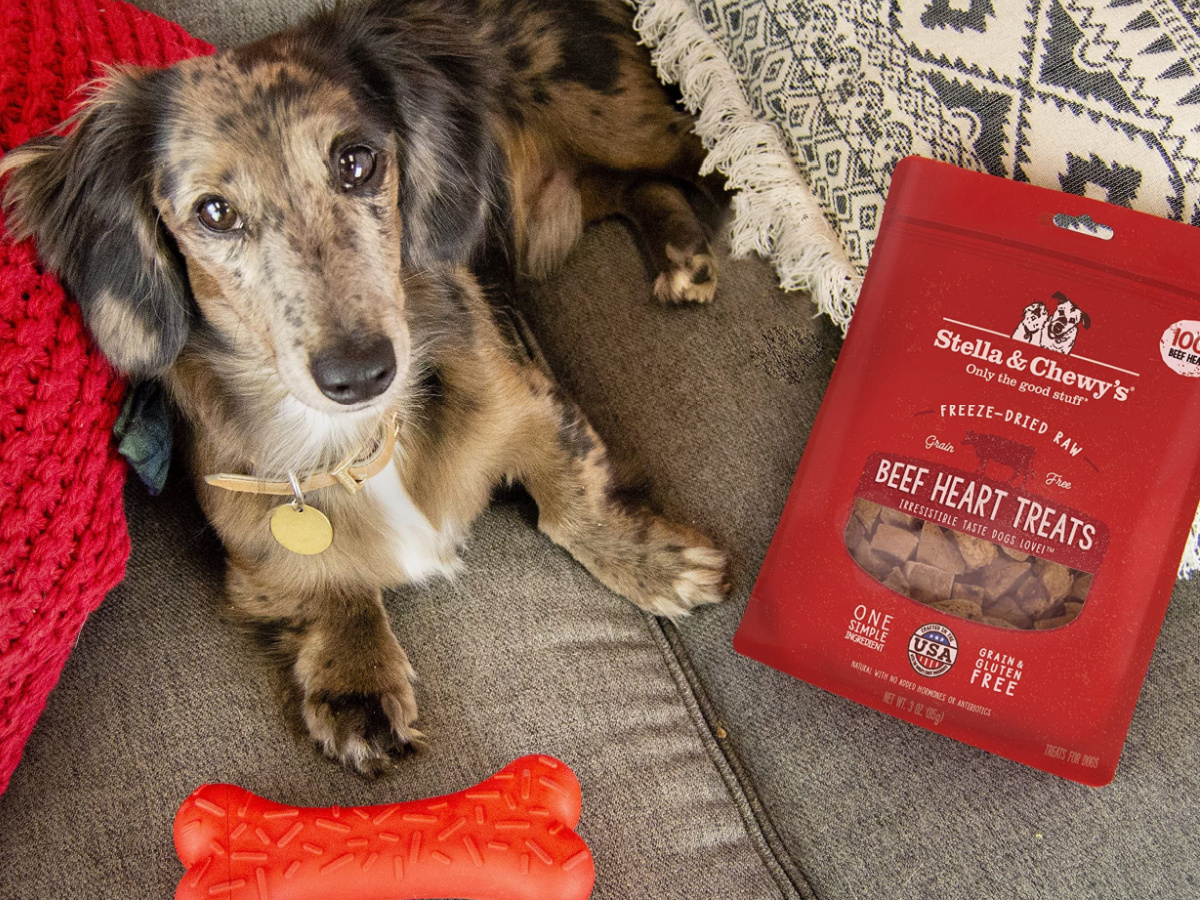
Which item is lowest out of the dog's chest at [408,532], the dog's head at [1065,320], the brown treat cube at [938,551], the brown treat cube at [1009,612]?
the dog's chest at [408,532]

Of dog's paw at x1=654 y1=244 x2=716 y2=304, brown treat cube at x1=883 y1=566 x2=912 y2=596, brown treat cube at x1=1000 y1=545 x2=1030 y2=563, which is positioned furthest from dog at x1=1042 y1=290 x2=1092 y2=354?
dog's paw at x1=654 y1=244 x2=716 y2=304

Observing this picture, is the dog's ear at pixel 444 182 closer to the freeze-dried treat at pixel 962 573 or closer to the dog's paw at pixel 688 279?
the dog's paw at pixel 688 279

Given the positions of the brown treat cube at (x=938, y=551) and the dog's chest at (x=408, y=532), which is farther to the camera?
the dog's chest at (x=408, y=532)

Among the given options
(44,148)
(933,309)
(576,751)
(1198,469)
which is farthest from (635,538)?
(44,148)

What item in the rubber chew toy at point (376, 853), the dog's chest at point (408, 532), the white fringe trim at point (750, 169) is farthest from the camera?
the white fringe trim at point (750, 169)

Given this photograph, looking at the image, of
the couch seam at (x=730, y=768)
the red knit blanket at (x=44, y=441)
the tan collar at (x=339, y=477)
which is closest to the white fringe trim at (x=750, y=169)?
the couch seam at (x=730, y=768)

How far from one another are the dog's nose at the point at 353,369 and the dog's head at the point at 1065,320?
97 centimetres

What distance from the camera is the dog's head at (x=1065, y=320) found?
4.43ft

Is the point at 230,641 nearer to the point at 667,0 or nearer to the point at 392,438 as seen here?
the point at 392,438

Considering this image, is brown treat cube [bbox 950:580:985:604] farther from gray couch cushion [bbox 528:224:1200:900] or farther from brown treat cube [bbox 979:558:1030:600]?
gray couch cushion [bbox 528:224:1200:900]

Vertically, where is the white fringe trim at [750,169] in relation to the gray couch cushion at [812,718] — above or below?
above

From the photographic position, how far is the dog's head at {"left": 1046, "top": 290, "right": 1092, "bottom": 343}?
1.35 metres

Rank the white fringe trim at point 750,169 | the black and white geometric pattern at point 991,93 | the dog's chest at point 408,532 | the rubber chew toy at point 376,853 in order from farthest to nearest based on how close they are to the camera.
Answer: the white fringe trim at point 750,169 < the dog's chest at point 408,532 < the black and white geometric pattern at point 991,93 < the rubber chew toy at point 376,853

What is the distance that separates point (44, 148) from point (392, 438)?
606mm
